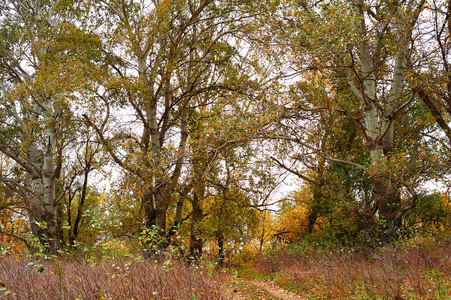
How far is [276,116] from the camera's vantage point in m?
8.55

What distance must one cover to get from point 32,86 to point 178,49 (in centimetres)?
463

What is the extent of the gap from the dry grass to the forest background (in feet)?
3.95

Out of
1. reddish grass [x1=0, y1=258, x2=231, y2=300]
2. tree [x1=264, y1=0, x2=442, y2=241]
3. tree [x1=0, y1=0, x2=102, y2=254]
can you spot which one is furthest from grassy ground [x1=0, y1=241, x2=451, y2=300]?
tree [x1=0, y1=0, x2=102, y2=254]

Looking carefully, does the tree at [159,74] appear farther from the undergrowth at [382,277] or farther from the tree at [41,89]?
the undergrowth at [382,277]

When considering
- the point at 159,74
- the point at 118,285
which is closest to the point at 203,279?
the point at 118,285

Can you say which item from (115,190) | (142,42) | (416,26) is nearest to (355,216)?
(416,26)

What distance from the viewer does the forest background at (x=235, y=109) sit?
825cm

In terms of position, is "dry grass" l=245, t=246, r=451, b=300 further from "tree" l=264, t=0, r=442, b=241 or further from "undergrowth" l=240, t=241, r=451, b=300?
"tree" l=264, t=0, r=442, b=241

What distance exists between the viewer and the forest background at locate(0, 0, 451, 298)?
8.25 meters

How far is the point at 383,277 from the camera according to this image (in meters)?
6.22

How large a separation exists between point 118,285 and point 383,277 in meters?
4.86

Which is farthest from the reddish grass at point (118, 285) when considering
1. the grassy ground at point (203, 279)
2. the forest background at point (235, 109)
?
the forest background at point (235, 109)

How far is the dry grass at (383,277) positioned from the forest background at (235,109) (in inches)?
47.4

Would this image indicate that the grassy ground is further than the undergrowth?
No
